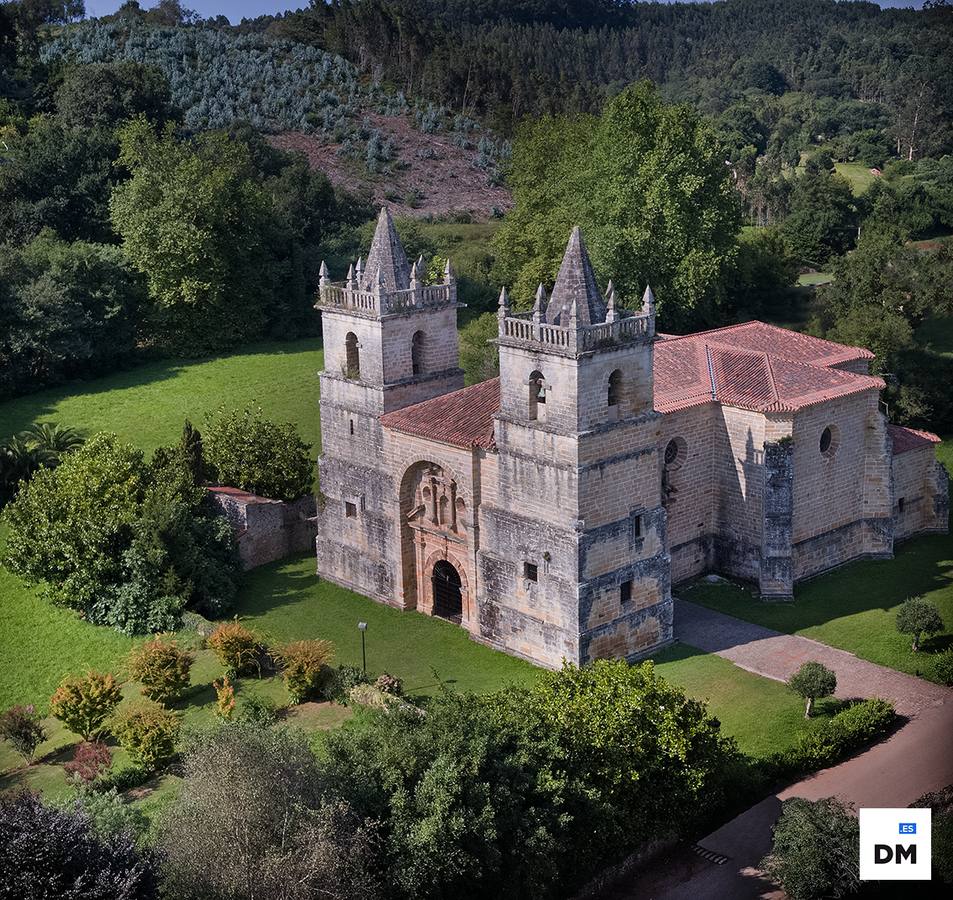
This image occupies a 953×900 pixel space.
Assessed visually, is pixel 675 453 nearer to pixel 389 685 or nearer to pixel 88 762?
pixel 389 685

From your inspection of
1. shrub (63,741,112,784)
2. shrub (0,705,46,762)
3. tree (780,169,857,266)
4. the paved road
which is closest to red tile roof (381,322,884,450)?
the paved road

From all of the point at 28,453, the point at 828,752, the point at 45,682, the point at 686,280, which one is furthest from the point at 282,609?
the point at 686,280

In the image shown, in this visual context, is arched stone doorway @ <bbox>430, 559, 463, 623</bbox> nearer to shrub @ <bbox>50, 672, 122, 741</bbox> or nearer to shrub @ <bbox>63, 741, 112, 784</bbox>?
shrub @ <bbox>50, 672, 122, 741</bbox>

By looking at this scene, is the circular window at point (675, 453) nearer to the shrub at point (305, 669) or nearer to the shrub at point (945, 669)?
the shrub at point (945, 669)

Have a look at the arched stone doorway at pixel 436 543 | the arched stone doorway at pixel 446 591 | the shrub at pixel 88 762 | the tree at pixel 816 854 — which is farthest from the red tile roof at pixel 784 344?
Result: the shrub at pixel 88 762

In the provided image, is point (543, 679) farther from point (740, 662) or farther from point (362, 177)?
point (362, 177)
